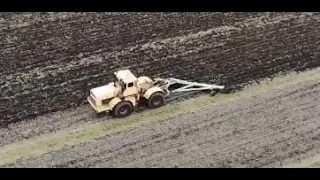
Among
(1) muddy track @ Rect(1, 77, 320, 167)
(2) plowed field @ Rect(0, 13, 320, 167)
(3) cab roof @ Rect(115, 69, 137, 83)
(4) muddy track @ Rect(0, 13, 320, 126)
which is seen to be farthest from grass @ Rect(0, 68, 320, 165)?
(3) cab roof @ Rect(115, 69, 137, 83)

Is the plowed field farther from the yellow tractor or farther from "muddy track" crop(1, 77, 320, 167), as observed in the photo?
the yellow tractor

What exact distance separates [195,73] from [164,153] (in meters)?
3.36

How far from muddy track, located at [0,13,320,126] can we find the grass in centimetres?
52

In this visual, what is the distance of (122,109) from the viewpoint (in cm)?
1373

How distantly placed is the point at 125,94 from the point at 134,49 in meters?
3.00

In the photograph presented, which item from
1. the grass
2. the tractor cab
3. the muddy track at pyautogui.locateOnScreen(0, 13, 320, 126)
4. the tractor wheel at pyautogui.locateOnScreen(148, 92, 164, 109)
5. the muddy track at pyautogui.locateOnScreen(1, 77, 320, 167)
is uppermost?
the muddy track at pyautogui.locateOnScreen(0, 13, 320, 126)

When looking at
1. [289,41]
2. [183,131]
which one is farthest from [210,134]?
[289,41]

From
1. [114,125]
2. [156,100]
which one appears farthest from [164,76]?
[114,125]

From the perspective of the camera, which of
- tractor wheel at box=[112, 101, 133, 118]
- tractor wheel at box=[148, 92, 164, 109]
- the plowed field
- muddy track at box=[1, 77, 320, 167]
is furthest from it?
tractor wheel at box=[148, 92, 164, 109]

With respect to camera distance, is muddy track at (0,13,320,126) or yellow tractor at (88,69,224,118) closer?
yellow tractor at (88,69,224,118)

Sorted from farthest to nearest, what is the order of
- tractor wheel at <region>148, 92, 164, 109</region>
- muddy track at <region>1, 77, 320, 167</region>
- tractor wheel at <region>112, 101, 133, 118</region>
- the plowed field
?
tractor wheel at <region>148, 92, 164, 109</region> → tractor wheel at <region>112, 101, 133, 118</region> → the plowed field → muddy track at <region>1, 77, 320, 167</region>

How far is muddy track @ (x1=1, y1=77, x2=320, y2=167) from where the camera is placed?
1246cm

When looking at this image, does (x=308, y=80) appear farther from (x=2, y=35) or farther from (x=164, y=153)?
(x=2, y=35)

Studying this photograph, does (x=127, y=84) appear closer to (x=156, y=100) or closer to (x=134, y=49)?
(x=156, y=100)
